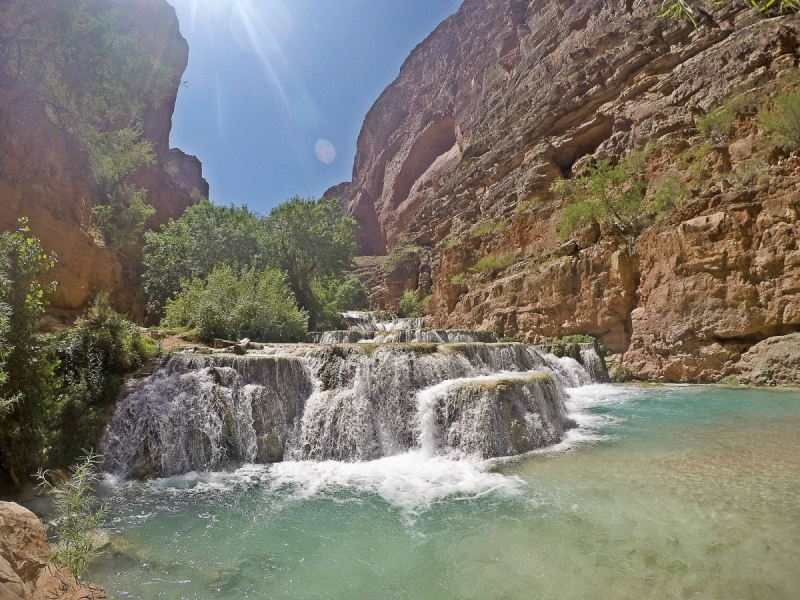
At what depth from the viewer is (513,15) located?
152ft

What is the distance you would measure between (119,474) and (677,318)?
16205mm

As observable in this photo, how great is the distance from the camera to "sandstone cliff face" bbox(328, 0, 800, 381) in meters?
13.2

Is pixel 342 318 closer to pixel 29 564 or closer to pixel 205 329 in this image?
pixel 205 329

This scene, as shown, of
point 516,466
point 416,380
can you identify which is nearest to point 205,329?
point 416,380

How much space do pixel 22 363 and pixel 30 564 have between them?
13.0 feet

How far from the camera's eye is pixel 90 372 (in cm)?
849

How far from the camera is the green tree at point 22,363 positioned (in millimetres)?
5918

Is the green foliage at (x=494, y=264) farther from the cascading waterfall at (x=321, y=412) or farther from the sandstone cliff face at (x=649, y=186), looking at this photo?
the cascading waterfall at (x=321, y=412)

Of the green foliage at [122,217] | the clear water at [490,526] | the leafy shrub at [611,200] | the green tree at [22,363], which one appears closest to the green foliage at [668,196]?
the leafy shrub at [611,200]

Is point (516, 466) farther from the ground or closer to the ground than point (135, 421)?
closer to the ground

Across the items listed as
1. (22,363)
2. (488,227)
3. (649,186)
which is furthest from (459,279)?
(22,363)

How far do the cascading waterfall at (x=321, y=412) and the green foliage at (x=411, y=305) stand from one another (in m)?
22.3

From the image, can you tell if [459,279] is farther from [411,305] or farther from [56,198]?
[56,198]

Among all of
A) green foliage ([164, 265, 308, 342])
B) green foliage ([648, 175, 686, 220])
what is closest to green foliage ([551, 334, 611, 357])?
green foliage ([648, 175, 686, 220])
